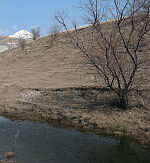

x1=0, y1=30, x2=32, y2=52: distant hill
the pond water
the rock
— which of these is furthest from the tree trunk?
x1=0, y1=30, x2=32, y2=52: distant hill

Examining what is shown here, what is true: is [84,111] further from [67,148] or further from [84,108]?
[67,148]

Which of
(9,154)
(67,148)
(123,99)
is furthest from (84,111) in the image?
(9,154)

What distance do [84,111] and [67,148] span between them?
3.63m

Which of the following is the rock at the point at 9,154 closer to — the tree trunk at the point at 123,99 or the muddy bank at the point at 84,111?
the muddy bank at the point at 84,111

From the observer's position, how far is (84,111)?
11.0 meters

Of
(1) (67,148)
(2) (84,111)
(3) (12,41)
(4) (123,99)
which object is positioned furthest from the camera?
(3) (12,41)

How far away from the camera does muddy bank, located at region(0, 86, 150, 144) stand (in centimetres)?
909

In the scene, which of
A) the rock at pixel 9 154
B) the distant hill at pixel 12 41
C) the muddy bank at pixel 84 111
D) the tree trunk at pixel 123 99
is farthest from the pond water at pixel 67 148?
the distant hill at pixel 12 41

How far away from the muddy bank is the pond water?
742mm

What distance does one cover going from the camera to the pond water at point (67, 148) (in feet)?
22.3

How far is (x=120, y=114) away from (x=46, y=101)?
5.29 meters

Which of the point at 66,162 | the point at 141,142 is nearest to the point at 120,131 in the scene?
the point at 141,142

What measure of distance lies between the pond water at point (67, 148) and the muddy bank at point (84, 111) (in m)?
0.74

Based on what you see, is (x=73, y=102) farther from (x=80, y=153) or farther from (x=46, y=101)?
(x=80, y=153)
